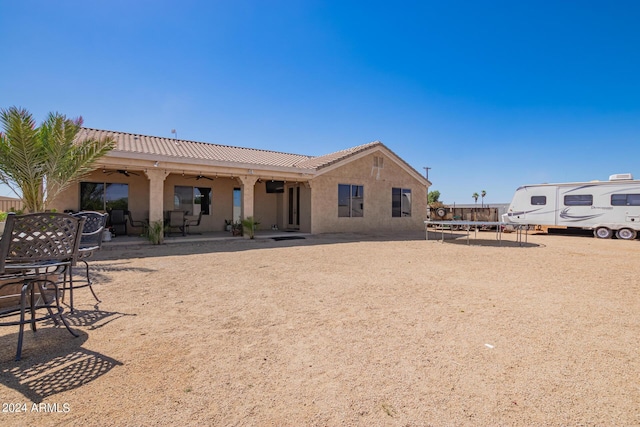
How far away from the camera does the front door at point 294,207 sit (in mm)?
14086

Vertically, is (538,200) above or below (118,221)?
above

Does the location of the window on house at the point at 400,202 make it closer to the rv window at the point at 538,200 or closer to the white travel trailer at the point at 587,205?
the white travel trailer at the point at 587,205

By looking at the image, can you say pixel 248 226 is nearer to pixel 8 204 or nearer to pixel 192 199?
pixel 192 199

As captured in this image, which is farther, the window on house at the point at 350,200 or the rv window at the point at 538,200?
the rv window at the point at 538,200

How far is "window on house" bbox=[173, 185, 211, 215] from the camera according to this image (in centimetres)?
1248

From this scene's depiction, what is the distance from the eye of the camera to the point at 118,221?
1080 centimetres

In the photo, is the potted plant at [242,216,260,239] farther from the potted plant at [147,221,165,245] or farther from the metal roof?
the potted plant at [147,221,165,245]

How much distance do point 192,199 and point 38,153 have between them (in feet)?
20.8

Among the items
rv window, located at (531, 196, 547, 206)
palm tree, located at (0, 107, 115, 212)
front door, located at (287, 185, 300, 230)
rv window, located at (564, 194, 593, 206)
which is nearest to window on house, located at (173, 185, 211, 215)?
front door, located at (287, 185, 300, 230)

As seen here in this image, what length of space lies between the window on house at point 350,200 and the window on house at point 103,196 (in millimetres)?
9289

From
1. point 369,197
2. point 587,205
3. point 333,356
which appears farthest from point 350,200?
point 333,356

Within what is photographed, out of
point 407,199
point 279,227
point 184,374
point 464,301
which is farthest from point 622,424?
point 407,199

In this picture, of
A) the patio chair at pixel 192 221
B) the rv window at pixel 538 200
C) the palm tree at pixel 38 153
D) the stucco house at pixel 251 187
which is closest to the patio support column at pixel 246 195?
the stucco house at pixel 251 187

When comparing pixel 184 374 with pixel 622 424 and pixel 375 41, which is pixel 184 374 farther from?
pixel 375 41
